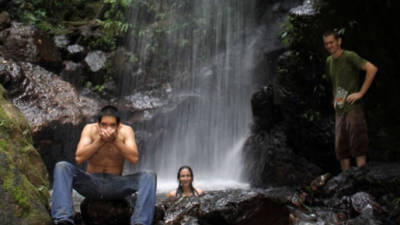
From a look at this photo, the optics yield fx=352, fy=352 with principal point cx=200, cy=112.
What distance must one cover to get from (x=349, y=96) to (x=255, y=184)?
3.77m

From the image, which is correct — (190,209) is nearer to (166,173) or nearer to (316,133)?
(316,133)

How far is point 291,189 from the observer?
266 inches

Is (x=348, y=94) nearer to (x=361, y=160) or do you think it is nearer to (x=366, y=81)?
(x=366, y=81)

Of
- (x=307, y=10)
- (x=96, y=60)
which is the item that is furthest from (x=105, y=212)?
(x=96, y=60)

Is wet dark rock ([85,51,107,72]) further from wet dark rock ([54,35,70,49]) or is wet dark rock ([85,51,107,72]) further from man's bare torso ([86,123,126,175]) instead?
man's bare torso ([86,123,126,175])

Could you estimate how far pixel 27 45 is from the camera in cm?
1097

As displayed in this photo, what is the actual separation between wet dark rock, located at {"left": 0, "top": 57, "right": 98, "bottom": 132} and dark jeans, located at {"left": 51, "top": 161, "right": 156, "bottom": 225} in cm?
612

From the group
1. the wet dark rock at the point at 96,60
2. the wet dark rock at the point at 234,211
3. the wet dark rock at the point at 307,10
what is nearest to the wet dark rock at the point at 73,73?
the wet dark rock at the point at 96,60

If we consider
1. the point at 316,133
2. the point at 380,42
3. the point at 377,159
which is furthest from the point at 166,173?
the point at 380,42

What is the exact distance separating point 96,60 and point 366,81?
10.0 m

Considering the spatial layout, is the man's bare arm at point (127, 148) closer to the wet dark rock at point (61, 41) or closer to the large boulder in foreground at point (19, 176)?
the large boulder in foreground at point (19, 176)

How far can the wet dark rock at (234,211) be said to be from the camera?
417 centimetres

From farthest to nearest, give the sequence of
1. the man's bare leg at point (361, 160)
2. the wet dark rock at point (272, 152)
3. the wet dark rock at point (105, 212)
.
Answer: the wet dark rock at point (272, 152) → the man's bare leg at point (361, 160) → the wet dark rock at point (105, 212)

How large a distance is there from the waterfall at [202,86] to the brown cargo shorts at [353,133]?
386cm
